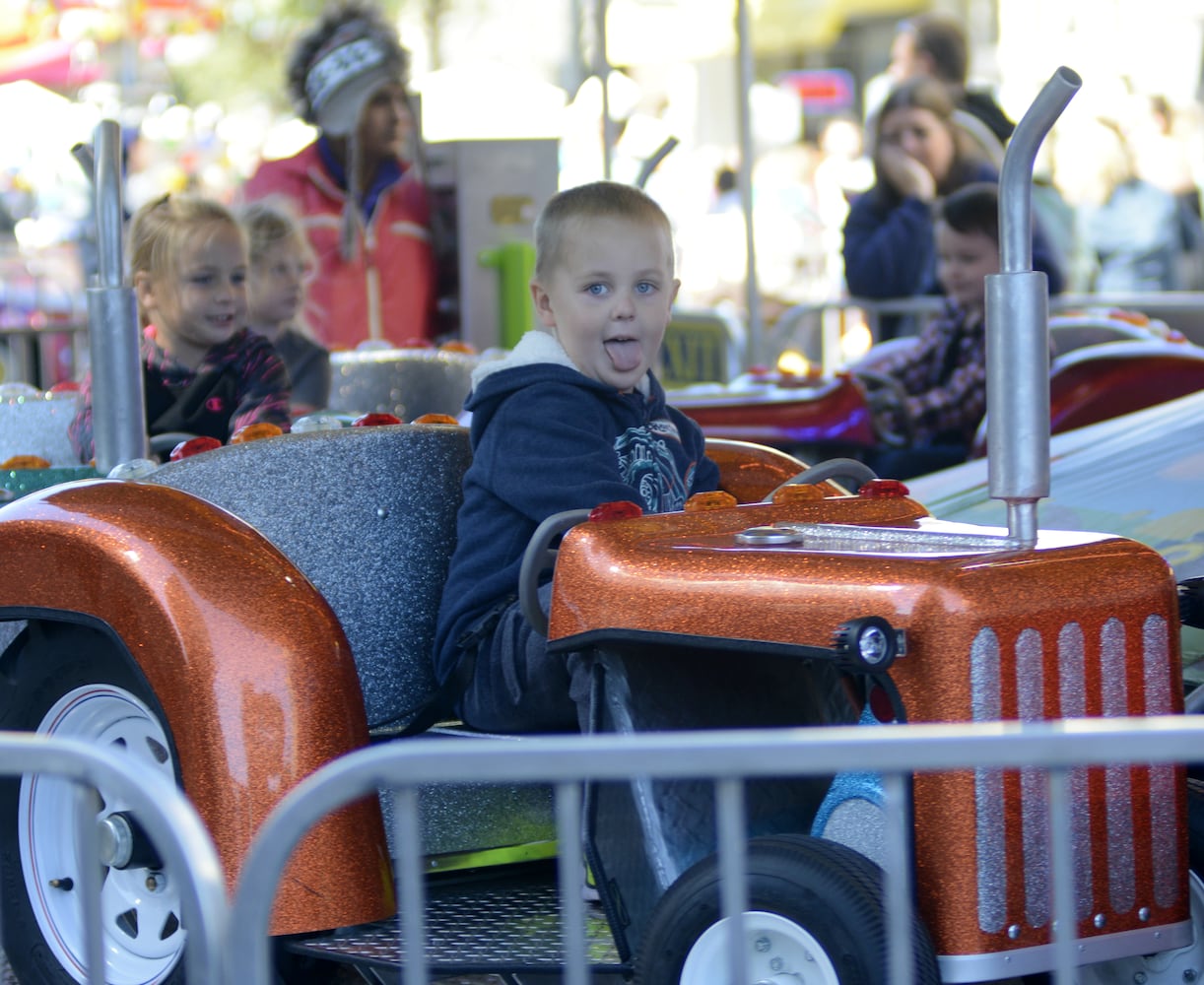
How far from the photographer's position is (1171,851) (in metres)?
2.26

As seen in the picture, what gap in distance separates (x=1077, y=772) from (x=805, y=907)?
1.24ft

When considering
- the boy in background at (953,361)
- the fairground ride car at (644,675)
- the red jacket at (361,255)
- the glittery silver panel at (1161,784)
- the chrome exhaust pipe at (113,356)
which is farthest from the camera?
the red jacket at (361,255)

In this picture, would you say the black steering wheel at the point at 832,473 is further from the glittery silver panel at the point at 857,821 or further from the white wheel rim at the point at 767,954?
the white wheel rim at the point at 767,954

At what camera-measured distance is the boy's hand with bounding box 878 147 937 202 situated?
7105mm

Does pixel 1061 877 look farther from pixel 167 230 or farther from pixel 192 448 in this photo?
pixel 167 230

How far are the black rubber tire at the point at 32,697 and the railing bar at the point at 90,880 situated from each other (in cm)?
104

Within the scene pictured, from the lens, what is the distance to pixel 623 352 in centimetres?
287

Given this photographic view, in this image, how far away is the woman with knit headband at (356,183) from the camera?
7.22 metres

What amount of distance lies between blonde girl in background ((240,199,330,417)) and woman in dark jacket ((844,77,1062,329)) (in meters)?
2.69

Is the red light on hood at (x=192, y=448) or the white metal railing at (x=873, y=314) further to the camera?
the white metal railing at (x=873, y=314)

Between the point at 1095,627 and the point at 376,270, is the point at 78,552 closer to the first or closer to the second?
the point at 1095,627

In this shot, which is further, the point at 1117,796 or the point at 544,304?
the point at 544,304

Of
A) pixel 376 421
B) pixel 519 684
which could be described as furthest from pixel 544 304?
pixel 519 684

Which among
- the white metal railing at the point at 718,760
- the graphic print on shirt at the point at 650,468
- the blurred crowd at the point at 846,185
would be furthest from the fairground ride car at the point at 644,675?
the blurred crowd at the point at 846,185
